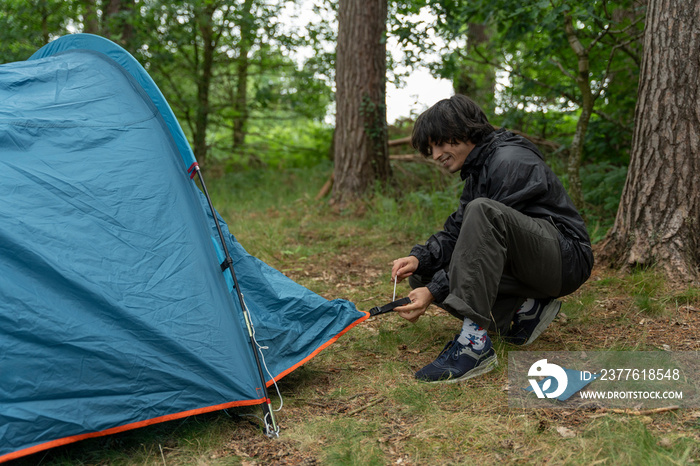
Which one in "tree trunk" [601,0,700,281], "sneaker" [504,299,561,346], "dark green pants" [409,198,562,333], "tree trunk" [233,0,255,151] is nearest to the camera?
"dark green pants" [409,198,562,333]

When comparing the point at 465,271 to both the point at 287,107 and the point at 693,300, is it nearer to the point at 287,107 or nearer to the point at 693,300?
the point at 693,300

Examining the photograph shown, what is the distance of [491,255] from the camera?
2.17 metres

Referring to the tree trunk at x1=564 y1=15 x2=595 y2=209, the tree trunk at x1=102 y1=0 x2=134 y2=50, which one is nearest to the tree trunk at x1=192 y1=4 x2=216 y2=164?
the tree trunk at x1=102 y1=0 x2=134 y2=50

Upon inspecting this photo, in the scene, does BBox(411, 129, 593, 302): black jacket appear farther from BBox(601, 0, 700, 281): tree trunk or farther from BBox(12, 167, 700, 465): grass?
BBox(601, 0, 700, 281): tree trunk

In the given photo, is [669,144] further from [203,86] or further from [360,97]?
[203,86]

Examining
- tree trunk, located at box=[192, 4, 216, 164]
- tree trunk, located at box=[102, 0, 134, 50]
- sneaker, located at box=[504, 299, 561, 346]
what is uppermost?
tree trunk, located at box=[102, 0, 134, 50]

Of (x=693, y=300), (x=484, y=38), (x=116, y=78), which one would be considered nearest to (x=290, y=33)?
(x=484, y=38)

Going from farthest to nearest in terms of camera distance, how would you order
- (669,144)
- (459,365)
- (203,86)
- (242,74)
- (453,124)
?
(242,74), (203,86), (669,144), (453,124), (459,365)

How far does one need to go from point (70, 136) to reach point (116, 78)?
0.45 m

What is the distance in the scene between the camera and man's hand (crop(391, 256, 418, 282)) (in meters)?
2.51

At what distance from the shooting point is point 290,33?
300 inches

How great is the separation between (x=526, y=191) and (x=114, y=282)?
1575 mm

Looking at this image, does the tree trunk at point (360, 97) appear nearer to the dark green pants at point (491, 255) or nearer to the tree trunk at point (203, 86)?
the tree trunk at point (203, 86)

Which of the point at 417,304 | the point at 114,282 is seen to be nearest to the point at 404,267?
the point at 417,304
